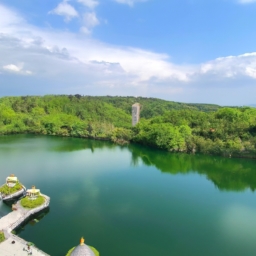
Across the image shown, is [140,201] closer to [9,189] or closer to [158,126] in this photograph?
[9,189]

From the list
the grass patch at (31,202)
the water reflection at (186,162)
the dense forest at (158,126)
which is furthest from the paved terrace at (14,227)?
the dense forest at (158,126)

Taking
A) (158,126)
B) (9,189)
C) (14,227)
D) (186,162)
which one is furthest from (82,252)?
(158,126)

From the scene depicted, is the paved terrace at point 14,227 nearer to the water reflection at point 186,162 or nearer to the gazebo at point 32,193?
the gazebo at point 32,193

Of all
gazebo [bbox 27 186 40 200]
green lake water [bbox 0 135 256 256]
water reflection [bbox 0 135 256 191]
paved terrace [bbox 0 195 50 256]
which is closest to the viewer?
paved terrace [bbox 0 195 50 256]

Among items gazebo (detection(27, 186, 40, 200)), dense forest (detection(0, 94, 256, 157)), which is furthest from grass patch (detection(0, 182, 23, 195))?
dense forest (detection(0, 94, 256, 157))

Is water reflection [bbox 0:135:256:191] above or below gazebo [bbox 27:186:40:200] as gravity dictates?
below

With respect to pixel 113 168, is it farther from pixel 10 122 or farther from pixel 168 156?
pixel 10 122

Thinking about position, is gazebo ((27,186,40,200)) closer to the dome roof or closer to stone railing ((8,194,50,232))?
stone railing ((8,194,50,232))
